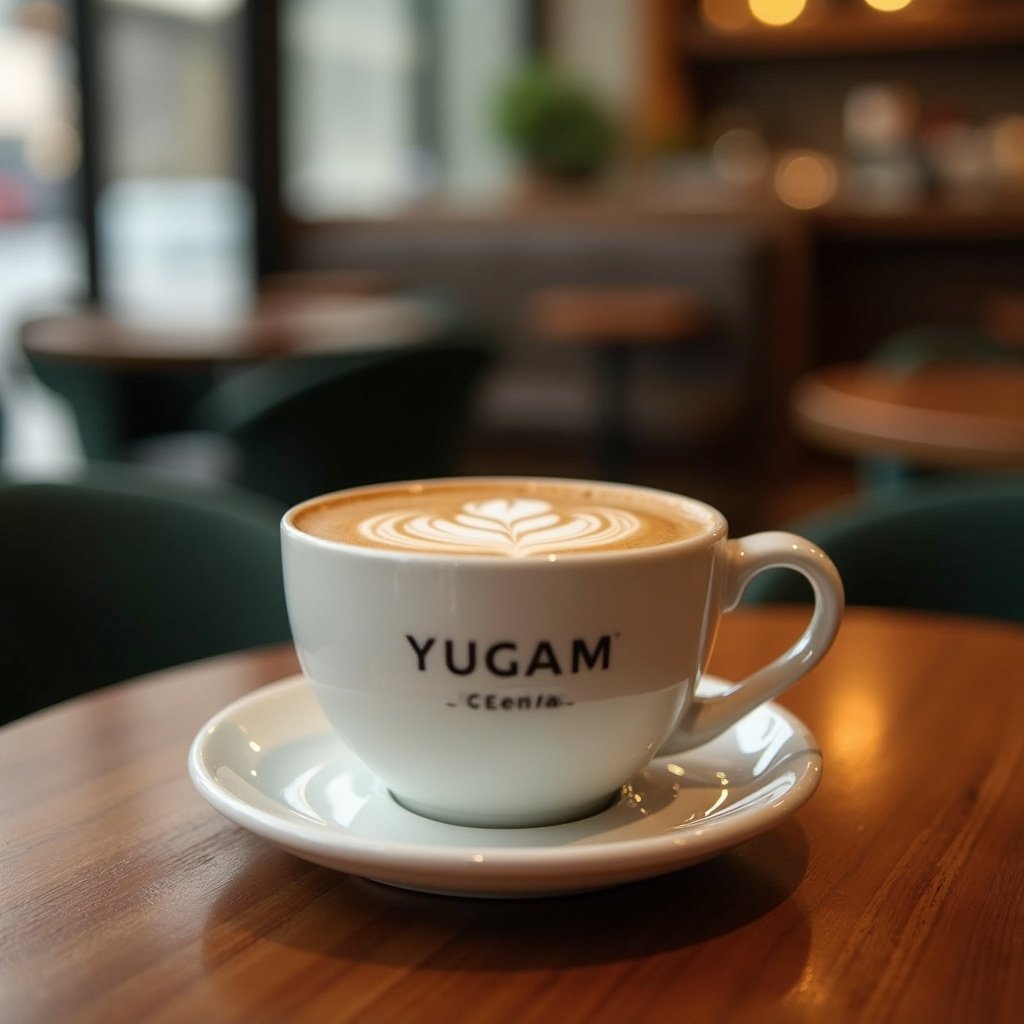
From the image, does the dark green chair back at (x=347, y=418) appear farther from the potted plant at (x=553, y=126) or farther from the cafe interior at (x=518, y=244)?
the potted plant at (x=553, y=126)

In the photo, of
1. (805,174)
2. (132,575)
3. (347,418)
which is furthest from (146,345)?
(805,174)

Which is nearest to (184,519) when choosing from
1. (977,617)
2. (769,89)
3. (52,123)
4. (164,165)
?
(977,617)

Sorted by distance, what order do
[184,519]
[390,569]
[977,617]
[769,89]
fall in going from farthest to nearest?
[769,89], [977,617], [184,519], [390,569]

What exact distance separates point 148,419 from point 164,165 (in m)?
1.34

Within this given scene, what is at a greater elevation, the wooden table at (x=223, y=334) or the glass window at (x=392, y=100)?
the glass window at (x=392, y=100)

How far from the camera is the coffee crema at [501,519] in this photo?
1.87ft

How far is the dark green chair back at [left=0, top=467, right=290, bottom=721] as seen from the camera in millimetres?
1077

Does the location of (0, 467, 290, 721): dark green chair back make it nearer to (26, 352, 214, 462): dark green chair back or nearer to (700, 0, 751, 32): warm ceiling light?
(26, 352, 214, 462): dark green chair back

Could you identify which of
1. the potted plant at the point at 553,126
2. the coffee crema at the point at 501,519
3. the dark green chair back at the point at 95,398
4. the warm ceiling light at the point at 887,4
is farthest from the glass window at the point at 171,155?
the coffee crema at the point at 501,519

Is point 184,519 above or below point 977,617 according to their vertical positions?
above

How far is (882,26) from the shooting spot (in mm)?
5383

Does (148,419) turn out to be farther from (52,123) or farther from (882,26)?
(882,26)

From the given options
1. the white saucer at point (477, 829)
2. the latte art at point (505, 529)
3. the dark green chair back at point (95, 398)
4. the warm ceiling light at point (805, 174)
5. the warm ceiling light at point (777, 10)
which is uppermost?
the warm ceiling light at point (777, 10)

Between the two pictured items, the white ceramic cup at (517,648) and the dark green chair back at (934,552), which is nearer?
the white ceramic cup at (517,648)
